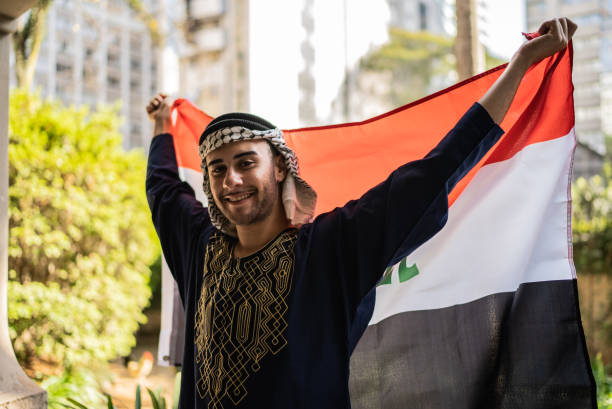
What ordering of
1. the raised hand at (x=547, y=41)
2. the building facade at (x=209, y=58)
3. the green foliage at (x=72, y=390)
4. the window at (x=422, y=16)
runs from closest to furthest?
the raised hand at (x=547, y=41)
the green foliage at (x=72, y=390)
the building facade at (x=209, y=58)
the window at (x=422, y=16)

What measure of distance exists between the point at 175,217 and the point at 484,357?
1.35 m

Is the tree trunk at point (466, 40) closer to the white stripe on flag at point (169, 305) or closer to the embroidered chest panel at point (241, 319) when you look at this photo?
the white stripe on flag at point (169, 305)

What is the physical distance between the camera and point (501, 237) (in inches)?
89.0

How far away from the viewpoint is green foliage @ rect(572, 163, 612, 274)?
25.7ft

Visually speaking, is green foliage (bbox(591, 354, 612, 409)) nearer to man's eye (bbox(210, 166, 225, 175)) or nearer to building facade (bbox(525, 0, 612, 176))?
man's eye (bbox(210, 166, 225, 175))

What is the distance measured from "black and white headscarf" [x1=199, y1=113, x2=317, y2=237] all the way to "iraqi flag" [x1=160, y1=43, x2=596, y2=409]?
1.32 ft

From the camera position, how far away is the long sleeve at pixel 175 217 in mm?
2395

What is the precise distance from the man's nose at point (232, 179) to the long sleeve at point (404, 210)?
0.40 m

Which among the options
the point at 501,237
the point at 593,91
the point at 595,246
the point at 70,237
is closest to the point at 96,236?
the point at 70,237

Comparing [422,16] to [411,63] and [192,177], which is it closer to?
[411,63]

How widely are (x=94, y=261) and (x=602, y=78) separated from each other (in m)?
12.4

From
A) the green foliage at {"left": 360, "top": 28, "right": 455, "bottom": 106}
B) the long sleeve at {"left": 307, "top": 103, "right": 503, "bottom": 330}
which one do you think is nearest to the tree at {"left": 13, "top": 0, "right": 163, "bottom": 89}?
→ the long sleeve at {"left": 307, "top": 103, "right": 503, "bottom": 330}

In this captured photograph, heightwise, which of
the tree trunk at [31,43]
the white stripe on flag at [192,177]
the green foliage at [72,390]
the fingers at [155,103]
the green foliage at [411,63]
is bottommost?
the green foliage at [72,390]

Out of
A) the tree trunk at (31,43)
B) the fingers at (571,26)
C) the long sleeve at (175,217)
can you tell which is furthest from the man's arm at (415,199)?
the tree trunk at (31,43)
